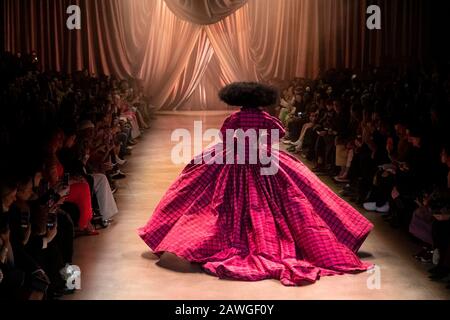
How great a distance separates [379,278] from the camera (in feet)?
17.1

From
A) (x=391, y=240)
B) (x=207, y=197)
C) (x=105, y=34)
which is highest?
(x=105, y=34)

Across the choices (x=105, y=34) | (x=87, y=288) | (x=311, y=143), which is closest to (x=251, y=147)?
(x=87, y=288)

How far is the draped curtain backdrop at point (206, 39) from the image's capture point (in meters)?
14.2

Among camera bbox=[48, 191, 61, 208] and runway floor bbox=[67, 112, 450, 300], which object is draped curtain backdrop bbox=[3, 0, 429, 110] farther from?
camera bbox=[48, 191, 61, 208]

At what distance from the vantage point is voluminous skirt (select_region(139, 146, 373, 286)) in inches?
207

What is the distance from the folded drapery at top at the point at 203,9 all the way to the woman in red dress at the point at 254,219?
8.61m

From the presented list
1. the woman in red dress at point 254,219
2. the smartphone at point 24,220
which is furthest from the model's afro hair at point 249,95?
the smartphone at point 24,220

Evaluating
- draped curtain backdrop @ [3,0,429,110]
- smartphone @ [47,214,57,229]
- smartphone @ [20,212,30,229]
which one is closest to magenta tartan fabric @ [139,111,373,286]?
smartphone @ [47,214,57,229]

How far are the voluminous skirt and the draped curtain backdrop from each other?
28.0 feet

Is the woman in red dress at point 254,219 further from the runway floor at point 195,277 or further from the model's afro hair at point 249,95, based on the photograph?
the runway floor at point 195,277

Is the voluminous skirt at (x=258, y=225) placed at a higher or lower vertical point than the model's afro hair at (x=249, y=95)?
lower

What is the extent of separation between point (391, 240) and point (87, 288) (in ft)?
7.60
